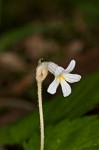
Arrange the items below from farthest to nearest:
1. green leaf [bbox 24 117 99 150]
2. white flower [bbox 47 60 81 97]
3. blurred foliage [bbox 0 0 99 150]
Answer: blurred foliage [bbox 0 0 99 150] < green leaf [bbox 24 117 99 150] < white flower [bbox 47 60 81 97]

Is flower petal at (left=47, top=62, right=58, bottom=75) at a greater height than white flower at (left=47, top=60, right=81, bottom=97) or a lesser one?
greater

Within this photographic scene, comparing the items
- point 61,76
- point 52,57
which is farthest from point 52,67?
point 52,57

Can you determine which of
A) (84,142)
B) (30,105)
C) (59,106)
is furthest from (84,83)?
(30,105)

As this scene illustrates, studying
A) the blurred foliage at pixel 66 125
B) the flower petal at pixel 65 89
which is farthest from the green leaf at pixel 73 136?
the flower petal at pixel 65 89

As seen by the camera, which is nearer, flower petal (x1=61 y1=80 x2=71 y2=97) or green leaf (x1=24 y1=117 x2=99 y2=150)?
flower petal (x1=61 y1=80 x2=71 y2=97)

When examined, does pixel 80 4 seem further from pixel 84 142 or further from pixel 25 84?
pixel 84 142

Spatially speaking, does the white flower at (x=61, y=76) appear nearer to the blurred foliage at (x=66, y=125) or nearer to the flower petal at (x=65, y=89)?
the flower petal at (x=65, y=89)

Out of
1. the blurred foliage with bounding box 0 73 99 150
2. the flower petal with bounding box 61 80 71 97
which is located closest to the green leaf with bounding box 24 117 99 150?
the blurred foliage with bounding box 0 73 99 150

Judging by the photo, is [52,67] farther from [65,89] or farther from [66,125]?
[66,125]

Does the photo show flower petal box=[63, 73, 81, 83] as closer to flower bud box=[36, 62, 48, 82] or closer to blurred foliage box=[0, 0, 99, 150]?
flower bud box=[36, 62, 48, 82]
